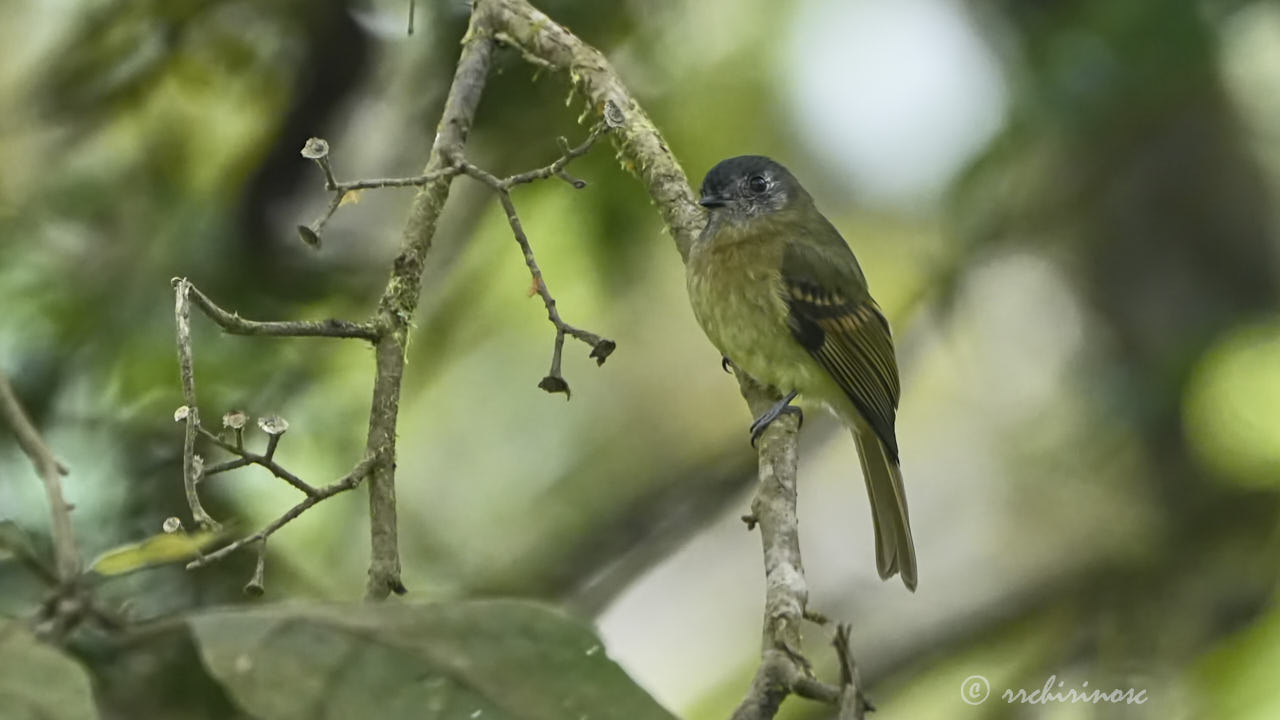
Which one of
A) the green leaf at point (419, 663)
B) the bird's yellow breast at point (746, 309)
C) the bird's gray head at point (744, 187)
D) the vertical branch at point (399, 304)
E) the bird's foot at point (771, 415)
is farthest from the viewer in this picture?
the bird's gray head at point (744, 187)

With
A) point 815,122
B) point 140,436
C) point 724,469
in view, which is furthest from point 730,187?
point 140,436

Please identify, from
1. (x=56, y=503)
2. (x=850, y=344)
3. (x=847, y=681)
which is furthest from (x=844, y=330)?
(x=56, y=503)

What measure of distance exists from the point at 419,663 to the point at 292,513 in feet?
2.05

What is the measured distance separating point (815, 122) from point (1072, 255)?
0.93 m

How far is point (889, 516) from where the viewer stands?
268 cm

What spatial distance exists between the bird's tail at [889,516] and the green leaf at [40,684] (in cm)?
207

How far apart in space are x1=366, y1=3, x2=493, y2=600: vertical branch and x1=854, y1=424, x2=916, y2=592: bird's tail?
1.18 metres

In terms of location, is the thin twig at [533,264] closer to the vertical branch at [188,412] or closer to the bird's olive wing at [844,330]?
the vertical branch at [188,412]

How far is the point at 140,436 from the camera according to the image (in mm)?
2604

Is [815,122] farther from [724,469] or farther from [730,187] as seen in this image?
[724,469]

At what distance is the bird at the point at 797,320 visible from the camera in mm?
2586

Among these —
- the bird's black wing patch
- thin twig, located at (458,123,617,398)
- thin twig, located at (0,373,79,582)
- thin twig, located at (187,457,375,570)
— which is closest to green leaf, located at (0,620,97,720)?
thin twig, located at (0,373,79,582)

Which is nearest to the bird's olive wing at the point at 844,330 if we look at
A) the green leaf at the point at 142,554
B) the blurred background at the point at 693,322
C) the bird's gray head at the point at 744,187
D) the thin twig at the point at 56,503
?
the bird's gray head at the point at 744,187

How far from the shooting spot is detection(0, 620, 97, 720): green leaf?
652 millimetres
